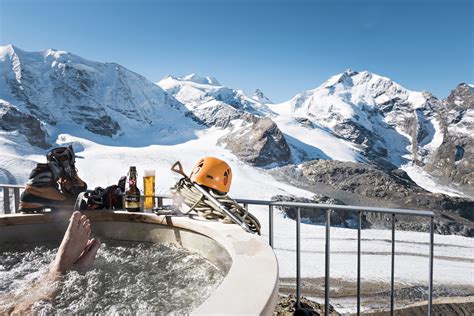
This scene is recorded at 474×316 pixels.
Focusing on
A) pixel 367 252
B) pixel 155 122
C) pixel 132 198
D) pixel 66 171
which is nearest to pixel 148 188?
pixel 132 198

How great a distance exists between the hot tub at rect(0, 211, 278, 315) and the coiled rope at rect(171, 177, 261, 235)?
0.14 m

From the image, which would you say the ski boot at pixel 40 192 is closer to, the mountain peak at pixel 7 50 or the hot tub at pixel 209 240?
the hot tub at pixel 209 240

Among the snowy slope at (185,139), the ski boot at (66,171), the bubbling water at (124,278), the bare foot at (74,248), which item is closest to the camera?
the bubbling water at (124,278)

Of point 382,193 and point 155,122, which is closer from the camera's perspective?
point 382,193

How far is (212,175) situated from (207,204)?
0.42m

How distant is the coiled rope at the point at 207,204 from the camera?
8.73ft

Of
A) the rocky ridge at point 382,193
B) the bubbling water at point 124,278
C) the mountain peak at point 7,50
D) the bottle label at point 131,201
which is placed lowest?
the rocky ridge at point 382,193

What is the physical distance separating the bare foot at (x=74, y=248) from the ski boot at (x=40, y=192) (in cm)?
104

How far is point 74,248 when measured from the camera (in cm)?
218

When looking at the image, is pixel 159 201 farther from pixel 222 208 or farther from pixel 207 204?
pixel 222 208

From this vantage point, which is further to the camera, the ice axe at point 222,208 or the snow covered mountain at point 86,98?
the snow covered mountain at point 86,98

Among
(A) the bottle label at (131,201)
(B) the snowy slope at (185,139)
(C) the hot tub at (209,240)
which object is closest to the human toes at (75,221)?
(C) the hot tub at (209,240)

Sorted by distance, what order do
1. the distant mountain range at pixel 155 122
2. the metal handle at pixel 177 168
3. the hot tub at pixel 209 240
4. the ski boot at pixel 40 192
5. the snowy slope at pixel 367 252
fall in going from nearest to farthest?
the hot tub at pixel 209 240
the ski boot at pixel 40 192
the metal handle at pixel 177 168
the snowy slope at pixel 367 252
the distant mountain range at pixel 155 122

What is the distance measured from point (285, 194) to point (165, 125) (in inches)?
3173
